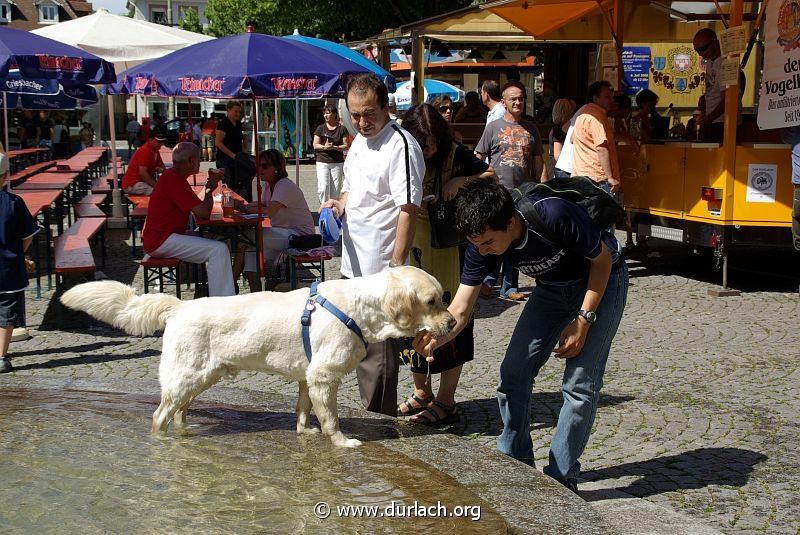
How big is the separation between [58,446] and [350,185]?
7.38 ft

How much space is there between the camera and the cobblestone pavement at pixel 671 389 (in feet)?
16.6

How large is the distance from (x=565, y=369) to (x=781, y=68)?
7283mm

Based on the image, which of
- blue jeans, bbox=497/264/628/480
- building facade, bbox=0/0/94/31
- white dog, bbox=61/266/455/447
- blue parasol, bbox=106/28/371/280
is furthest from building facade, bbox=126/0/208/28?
blue jeans, bbox=497/264/628/480

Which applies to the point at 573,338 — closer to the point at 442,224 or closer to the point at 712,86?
the point at 442,224

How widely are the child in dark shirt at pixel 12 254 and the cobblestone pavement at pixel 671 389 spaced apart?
43 centimetres

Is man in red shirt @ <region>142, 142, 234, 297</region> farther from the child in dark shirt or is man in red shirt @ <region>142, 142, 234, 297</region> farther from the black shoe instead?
the black shoe

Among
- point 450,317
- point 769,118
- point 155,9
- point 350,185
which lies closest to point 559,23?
point 769,118

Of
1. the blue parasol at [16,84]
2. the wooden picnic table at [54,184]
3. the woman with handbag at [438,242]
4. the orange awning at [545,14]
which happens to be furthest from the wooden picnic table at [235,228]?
the orange awning at [545,14]

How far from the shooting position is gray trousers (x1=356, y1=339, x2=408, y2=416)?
224 inches

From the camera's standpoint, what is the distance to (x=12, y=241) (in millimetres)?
7879

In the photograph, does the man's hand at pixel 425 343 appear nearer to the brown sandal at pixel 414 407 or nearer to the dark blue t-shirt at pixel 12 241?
the brown sandal at pixel 414 407

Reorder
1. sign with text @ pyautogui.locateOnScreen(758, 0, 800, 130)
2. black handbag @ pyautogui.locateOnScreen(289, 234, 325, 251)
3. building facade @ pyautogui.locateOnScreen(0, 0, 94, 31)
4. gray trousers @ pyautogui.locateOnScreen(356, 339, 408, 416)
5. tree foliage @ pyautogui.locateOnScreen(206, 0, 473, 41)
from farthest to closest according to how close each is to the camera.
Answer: building facade @ pyautogui.locateOnScreen(0, 0, 94, 31) < tree foliage @ pyautogui.locateOnScreen(206, 0, 473, 41) < black handbag @ pyautogui.locateOnScreen(289, 234, 325, 251) < sign with text @ pyautogui.locateOnScreen(758, 0, 800, 130) < gray trousers @ pyautogui.locateOnScreen(356, 339, 408, 416)

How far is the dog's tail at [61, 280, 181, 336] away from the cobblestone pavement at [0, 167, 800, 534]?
5.92 feet

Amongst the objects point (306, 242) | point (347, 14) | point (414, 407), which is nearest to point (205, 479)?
point (414, 407)
